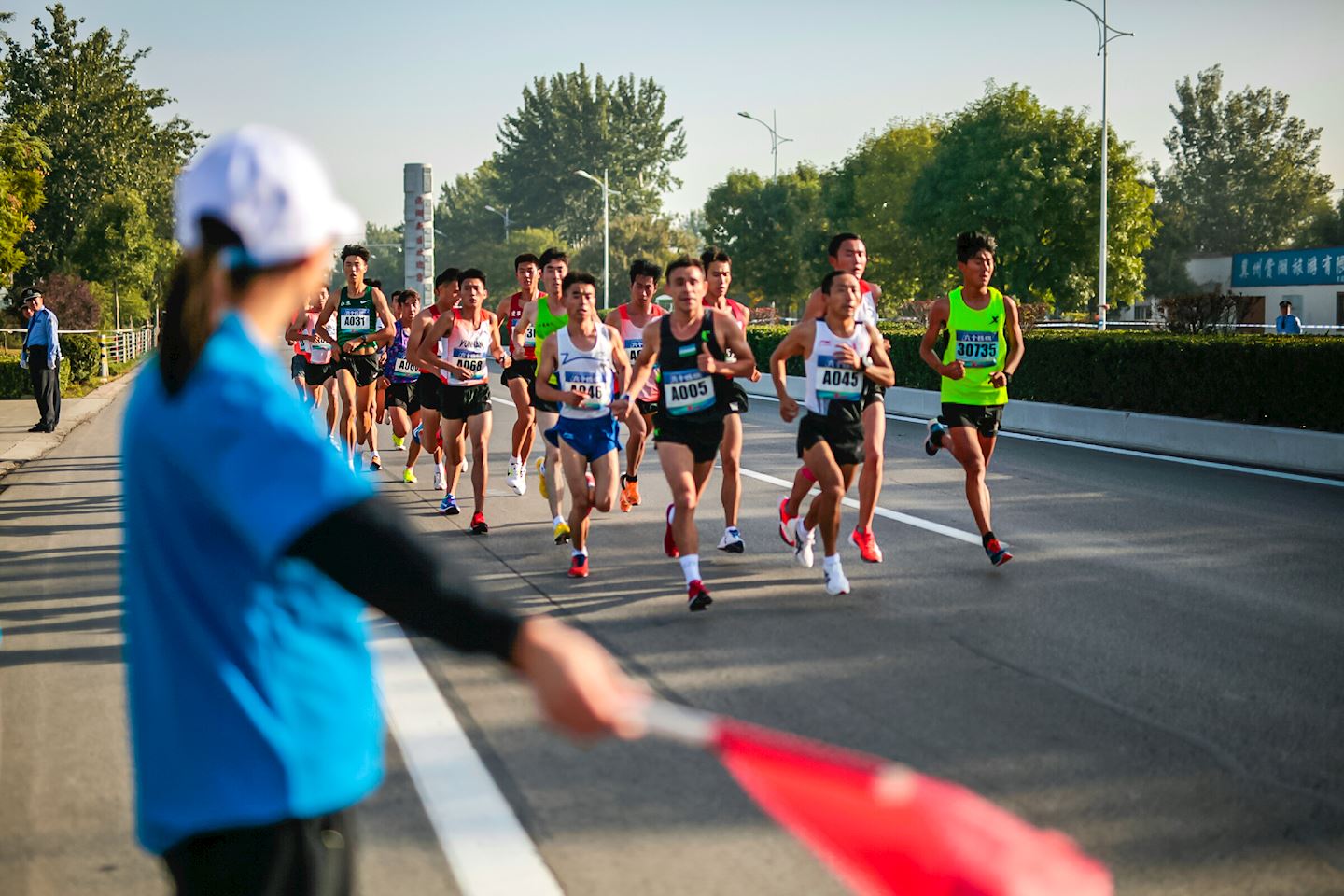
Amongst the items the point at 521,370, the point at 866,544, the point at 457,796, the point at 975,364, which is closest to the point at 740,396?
the point at 866,544

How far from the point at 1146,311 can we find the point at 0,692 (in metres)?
85.0

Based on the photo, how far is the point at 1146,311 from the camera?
85.2 metres

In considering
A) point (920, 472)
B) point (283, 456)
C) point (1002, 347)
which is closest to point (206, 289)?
point (283, 456)

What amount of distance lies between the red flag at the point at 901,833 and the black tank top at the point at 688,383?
7.24 meters

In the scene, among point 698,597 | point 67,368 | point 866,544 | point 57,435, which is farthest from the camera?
point 67,368

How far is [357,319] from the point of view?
1545cm

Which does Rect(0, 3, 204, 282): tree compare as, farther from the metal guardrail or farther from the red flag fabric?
the red flag fabric

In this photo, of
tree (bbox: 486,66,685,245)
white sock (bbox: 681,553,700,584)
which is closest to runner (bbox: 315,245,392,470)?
white sock (bbox: 681,553,700,584)

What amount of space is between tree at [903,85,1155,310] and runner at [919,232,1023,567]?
139 ft

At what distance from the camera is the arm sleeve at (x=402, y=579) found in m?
1.84

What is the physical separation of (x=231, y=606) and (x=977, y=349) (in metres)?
8.11

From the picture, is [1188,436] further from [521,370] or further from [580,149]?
[580,149]

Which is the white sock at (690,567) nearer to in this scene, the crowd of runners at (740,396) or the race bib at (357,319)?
the crowd of runners at (740,396)

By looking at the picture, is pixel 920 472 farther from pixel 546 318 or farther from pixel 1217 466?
pixel 546 318
